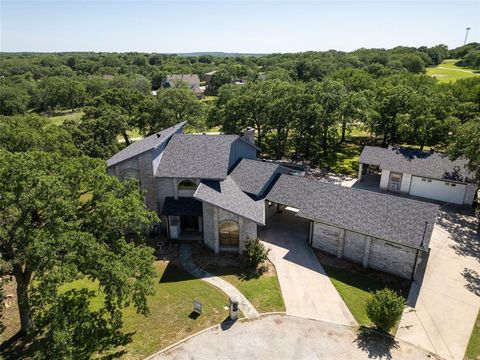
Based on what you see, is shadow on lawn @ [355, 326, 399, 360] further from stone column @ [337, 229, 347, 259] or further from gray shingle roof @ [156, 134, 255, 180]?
gray shingle roof @ [156, 134, 255, 180]

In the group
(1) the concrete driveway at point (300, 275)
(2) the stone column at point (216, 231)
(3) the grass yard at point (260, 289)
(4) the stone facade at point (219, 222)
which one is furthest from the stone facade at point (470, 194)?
(2) the stone column at point (216, 231)

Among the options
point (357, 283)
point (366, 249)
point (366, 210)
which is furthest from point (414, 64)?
point (357, 283)

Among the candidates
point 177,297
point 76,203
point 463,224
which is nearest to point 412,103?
point 463,224

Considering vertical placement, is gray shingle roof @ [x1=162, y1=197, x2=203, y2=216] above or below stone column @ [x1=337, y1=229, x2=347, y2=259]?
above

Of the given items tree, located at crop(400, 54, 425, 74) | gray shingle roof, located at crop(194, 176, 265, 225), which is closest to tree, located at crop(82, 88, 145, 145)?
gray shingle roof, located at crop(194, 176, 265, 225)

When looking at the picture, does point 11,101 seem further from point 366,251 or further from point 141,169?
point 366,251

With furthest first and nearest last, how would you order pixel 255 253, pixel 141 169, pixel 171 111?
pixel 171 111 < pixel 141 169 < pixel 255 253
